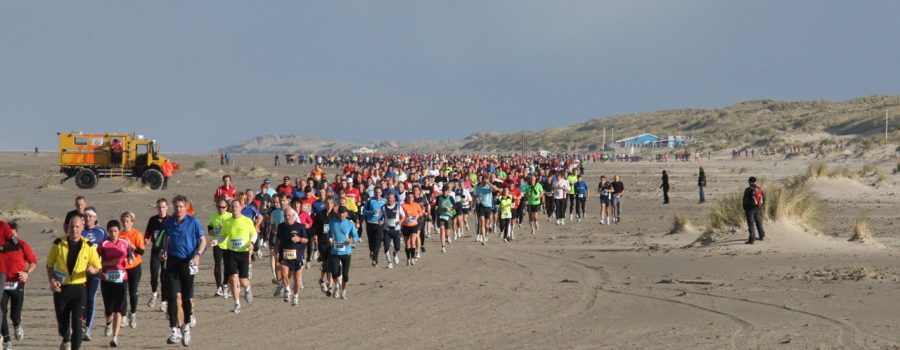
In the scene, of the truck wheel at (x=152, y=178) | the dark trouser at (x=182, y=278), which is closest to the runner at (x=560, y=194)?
the dark trouser at (x=182, y=278)

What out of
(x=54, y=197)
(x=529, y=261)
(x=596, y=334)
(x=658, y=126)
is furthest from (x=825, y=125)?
(x=596, y=334)

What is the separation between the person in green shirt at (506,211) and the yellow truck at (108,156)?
2614 centimetres

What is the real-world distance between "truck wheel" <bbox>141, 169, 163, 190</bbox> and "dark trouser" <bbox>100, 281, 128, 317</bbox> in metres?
35.9

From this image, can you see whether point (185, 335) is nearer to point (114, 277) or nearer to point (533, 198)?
point (114, 277)

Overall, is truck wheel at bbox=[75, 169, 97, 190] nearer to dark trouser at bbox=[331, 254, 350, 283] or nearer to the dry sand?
the dry sand

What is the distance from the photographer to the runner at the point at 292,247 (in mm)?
14383

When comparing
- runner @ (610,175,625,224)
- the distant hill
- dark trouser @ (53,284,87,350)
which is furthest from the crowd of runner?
the distant hill

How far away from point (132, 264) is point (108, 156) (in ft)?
125

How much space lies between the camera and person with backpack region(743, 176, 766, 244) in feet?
65.3

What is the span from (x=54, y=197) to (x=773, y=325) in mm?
32976

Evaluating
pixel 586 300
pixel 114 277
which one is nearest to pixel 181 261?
pixel 114 277

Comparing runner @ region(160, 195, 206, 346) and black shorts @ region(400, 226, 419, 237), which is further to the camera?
black shorts @ region(400, 226, 419, 237)

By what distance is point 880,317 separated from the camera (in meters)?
12.8

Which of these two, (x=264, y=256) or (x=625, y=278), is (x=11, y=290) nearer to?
(x=625, y=278)
